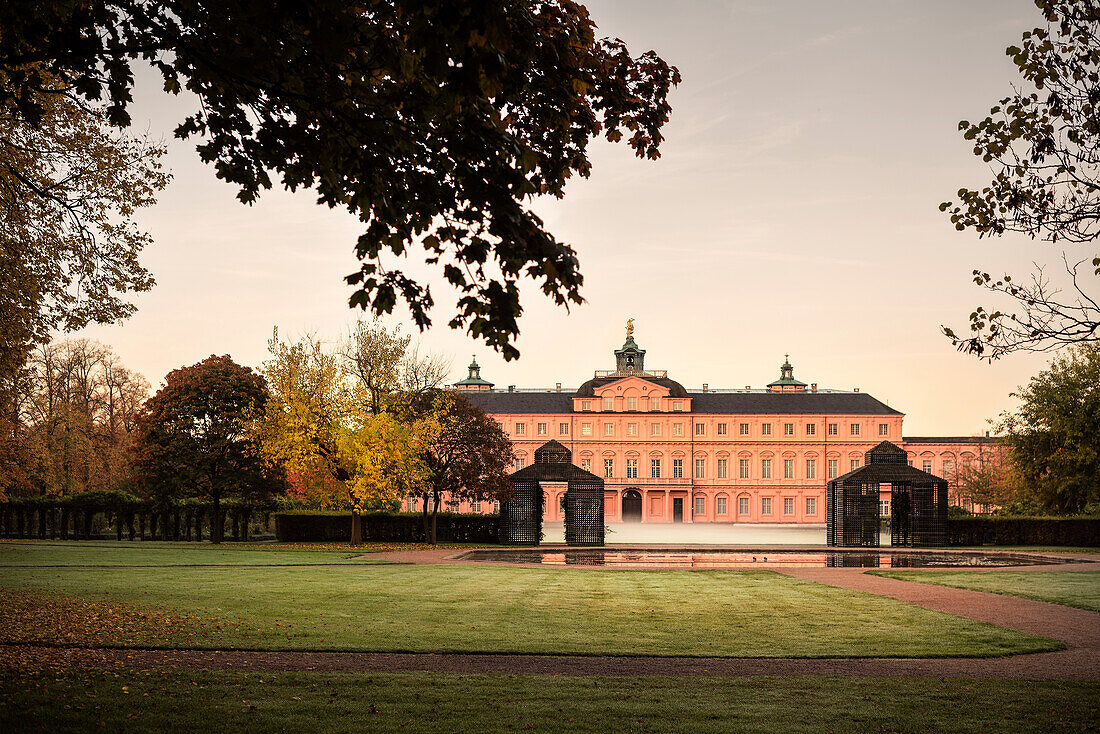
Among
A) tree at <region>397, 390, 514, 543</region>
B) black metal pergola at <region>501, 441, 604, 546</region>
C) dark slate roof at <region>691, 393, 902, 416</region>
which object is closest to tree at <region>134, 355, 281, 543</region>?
tree at <region>397, 390, 514, 543</region>

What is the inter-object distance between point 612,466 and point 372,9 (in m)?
84.7

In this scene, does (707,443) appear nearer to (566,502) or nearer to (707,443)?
(707,443)

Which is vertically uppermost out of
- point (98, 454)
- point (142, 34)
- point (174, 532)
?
point (142, 34)

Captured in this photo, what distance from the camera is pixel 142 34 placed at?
21.5ft

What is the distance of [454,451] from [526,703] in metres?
29.8

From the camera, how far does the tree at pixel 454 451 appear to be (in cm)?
3662

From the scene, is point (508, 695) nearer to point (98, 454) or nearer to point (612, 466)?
point (98, 454)

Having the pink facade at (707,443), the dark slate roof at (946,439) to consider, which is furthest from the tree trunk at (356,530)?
the dark slate roof at (946,439)

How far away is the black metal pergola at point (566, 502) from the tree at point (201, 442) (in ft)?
35.4

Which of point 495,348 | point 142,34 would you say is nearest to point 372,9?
point 142,34

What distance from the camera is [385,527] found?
40000 mm

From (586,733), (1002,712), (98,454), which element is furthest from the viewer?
(98,454)

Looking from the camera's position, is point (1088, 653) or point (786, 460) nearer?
point (1088, 653)

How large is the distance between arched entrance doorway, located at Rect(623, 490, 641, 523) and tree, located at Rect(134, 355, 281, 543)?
176 feet
